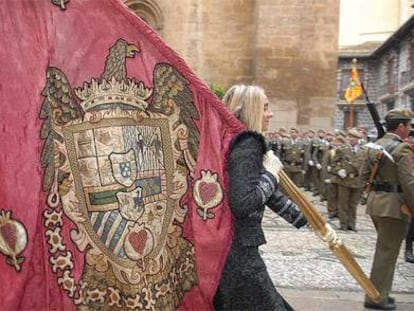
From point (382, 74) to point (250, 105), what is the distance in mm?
44137

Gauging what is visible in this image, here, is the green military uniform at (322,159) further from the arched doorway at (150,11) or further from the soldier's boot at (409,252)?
the soldier's boot at (409,252)

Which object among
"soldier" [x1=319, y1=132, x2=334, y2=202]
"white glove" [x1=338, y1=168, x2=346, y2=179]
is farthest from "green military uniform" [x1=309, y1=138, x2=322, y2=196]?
"white glove" [x1=338, y1=168, x2=346, y2=179]

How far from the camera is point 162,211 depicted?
280 centimetres

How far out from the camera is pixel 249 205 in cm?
279

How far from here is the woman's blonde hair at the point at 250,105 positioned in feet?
9.92

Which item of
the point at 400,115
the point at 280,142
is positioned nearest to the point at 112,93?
the point at 400,115

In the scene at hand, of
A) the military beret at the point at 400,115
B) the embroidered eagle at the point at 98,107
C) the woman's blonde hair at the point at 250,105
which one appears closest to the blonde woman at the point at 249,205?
the woman's blonde hair at the point at 250,105

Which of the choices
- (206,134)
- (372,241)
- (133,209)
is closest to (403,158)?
(206,134)

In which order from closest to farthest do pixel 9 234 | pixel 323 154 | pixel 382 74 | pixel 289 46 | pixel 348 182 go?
pixel 9 234 → pixel 348 182 → pixel 323 154 → pixel 289 46 → pixel 382 74

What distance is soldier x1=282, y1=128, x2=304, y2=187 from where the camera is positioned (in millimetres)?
15984

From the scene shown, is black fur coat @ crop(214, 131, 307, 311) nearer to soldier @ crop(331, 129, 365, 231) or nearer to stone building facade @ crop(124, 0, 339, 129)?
soldier @ crop(331, 129, 365, 231)

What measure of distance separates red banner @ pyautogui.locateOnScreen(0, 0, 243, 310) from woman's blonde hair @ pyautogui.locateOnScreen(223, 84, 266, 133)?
9 centimetres

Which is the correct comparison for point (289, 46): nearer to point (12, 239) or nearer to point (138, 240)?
point (138, 240)

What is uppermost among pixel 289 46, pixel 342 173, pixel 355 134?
pixel 289 46
